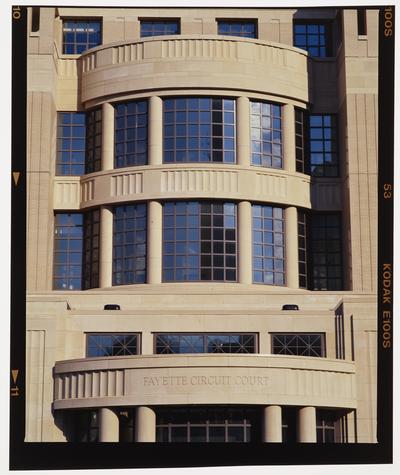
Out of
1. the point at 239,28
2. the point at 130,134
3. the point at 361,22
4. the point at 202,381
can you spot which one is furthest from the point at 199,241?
the point at 361,22

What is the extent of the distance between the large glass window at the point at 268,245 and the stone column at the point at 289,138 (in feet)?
4.17

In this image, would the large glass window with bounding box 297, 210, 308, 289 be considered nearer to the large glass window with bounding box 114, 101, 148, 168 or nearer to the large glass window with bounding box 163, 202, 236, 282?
the large glass window with bounding box 163, 202, 236, 282

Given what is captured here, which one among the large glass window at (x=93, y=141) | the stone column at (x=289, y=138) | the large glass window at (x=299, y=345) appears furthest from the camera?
the large glass window at (x=93, y=141)

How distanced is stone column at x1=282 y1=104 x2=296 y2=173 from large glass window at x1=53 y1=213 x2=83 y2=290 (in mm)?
5834

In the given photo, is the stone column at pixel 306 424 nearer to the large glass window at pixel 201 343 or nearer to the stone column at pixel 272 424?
the stone column at pixel 272 424

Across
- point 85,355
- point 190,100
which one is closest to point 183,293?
point 85,355

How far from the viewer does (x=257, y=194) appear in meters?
34.3

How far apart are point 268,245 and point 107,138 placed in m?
5.23

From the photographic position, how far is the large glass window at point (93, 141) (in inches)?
1379

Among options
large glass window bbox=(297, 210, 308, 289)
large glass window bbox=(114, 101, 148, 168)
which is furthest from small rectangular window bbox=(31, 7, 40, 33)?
large glass window bbox=(297, 210, 308, 289)

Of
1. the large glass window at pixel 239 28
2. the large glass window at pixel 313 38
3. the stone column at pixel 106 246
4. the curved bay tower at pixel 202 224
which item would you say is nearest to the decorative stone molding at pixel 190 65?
the curved bay tower at pixel 202 224

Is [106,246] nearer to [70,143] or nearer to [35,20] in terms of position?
[70,143]

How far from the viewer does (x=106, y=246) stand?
34.2 m

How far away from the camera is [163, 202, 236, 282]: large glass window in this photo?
33.5m
